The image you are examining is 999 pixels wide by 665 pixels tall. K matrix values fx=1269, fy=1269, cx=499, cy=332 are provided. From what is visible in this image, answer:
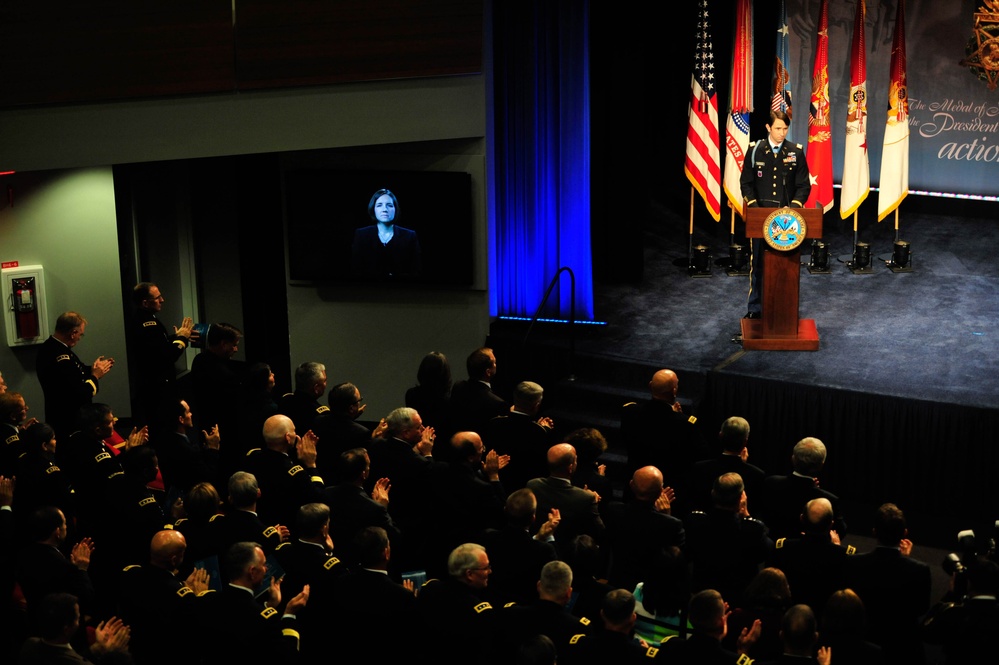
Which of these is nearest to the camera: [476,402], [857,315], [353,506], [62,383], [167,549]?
[167,549]

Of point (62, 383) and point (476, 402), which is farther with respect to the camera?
point (62, 383)

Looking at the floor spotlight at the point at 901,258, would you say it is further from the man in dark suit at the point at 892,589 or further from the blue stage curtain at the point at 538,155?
the man in dark suit at the point at 892,589

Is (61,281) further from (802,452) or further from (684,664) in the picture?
(684,664)

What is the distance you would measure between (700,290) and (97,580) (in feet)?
20.0

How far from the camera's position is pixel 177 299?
38.7 ft

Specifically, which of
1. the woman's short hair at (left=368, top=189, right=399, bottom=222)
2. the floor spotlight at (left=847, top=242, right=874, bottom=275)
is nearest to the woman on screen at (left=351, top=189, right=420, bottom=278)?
the woman's short hair at (left=368, top=189, right=399, bottom=222)

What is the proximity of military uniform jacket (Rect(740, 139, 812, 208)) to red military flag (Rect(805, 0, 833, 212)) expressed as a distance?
5.79 feet

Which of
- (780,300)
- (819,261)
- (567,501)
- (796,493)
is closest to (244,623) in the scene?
(567,501)

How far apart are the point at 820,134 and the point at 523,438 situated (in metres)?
5.99

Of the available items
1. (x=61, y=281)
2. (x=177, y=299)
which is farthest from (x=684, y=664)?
(x=177, y=299)

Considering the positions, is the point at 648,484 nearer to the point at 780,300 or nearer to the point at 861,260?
the point at 780,300

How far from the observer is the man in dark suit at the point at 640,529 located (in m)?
6.00

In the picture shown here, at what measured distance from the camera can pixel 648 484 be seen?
19.8ft

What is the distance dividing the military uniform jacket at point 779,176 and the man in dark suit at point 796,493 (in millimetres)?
3690
